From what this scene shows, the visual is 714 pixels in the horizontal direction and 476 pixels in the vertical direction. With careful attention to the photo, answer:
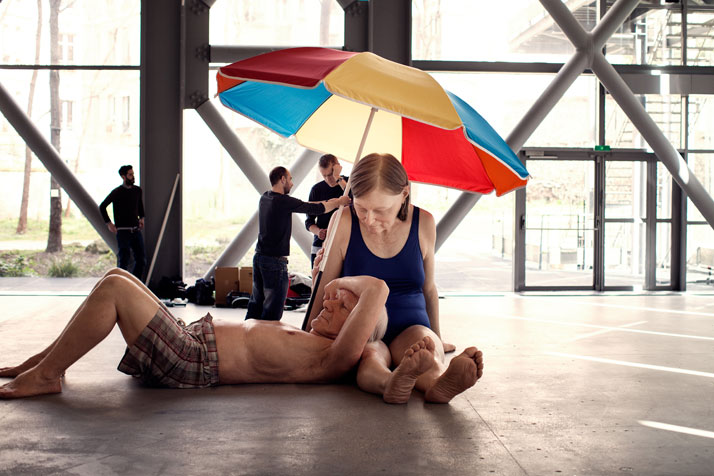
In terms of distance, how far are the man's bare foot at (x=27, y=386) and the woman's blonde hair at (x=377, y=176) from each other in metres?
2.00

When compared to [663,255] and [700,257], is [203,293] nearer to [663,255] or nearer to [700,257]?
[663,255]

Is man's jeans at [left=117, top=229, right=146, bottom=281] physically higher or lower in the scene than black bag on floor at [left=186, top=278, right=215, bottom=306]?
higher

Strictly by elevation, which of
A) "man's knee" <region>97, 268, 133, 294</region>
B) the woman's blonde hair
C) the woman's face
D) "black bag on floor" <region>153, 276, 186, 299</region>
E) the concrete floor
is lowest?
the concrete floor

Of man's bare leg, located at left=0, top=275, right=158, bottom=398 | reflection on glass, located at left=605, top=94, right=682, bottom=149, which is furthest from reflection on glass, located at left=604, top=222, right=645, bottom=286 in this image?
man's bare leg, located at left=0, top=275, right=158, bottom=398

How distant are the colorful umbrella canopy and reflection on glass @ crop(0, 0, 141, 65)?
19.7 feet

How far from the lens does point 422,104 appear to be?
13.1 feet

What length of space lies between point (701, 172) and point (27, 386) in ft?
35.5

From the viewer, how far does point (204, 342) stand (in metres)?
3.95

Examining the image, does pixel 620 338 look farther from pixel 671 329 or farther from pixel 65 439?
pixel 65 439

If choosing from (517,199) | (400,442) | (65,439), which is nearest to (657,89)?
(517,199)

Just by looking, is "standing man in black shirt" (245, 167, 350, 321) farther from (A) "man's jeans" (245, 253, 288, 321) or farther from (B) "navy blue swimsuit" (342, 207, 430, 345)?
(B) "navy blue swimsuit" (342, 207, 430, 345)

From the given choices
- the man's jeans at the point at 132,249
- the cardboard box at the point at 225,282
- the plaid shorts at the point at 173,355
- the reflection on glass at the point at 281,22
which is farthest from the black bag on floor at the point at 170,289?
the plaid shorts at the point at 173,355

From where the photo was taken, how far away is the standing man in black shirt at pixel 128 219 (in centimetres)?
939

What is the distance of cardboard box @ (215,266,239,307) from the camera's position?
30.3 feet
